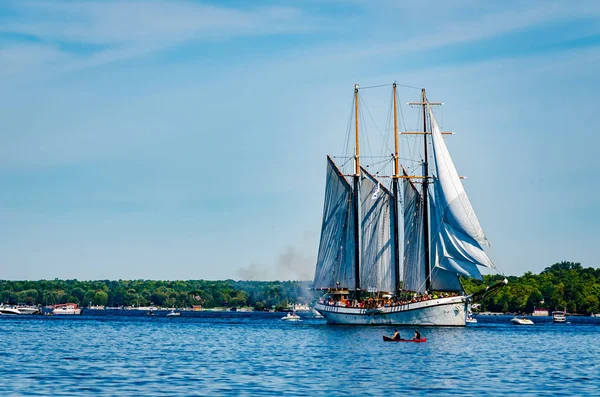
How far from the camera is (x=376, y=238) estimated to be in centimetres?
13450

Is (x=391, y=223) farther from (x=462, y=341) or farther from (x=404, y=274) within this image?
(x=462, y=341)

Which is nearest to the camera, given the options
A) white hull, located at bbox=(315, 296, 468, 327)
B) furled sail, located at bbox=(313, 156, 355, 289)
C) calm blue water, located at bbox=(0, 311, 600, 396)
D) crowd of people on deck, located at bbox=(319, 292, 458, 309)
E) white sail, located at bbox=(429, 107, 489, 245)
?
calm blue water, located at bbox=(0, 311, 600, 396)

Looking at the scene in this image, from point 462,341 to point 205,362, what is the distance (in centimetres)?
3630

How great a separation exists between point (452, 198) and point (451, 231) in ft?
13.5

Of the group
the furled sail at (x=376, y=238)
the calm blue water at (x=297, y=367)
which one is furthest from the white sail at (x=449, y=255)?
the calm blue water at (x=297, y=367)

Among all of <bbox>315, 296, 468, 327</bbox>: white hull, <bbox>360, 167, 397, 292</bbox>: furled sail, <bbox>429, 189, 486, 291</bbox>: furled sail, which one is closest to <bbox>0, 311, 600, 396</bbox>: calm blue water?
<bbox>315, 296, 468, 327</bbox>: white hull

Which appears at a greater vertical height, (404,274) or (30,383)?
(404,274)

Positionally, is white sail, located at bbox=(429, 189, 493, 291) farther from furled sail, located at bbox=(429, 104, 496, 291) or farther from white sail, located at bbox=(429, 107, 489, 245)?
white sail, located at bbox=(429, 107, 489, 245)

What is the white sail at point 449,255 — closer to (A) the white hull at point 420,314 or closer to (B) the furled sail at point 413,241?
(B) the furled sail at point 413,241

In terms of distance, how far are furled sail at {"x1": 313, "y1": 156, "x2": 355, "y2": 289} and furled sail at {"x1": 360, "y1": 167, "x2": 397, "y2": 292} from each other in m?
1.91

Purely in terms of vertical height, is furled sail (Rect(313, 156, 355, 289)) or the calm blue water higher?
furled sail (Rect(313, 156, 355, 289))

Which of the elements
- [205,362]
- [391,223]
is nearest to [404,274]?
[391,223]

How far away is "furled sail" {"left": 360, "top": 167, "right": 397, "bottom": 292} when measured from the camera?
441 feet

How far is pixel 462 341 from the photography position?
339ft
